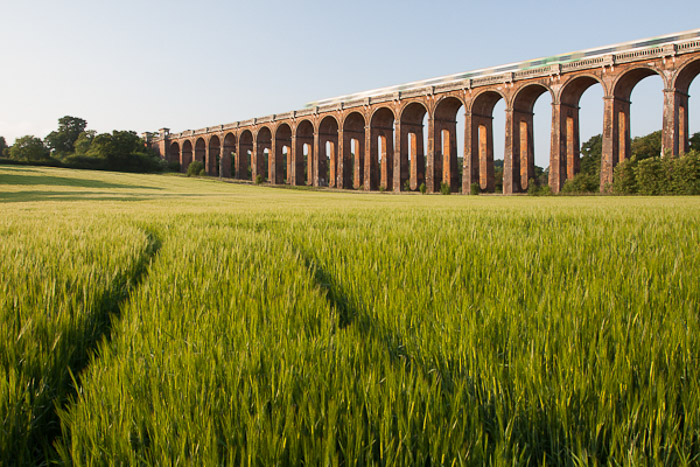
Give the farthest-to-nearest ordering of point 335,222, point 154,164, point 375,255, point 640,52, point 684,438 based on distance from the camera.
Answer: point 154,164, point 640,52, point 335,222, point 375,255, point 684,438

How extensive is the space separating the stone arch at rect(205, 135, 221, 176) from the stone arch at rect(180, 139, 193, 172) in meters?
5.15

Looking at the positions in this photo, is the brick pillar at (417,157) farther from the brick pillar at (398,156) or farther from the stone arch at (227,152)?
the stone arch at (227,152)

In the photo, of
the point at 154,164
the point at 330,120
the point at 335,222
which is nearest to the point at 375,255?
the point at 335,222

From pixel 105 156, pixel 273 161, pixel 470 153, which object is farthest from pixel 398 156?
pixel 105 156

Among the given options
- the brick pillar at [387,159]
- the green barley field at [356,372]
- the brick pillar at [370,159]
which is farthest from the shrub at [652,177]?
the green barley field at [356,372]

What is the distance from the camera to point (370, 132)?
4300cm

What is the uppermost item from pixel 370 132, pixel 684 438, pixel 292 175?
pixel 370 132

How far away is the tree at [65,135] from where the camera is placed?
228 feet

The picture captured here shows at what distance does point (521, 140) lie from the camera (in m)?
35.2

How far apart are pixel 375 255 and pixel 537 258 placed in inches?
32.6

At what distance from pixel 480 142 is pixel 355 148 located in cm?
1467

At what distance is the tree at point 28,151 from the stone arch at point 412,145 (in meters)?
44.7

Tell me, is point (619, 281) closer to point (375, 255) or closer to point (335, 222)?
point (375, 255)

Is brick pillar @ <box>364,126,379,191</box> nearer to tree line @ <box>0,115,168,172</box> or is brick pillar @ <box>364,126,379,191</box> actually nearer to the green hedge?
the green hedge
